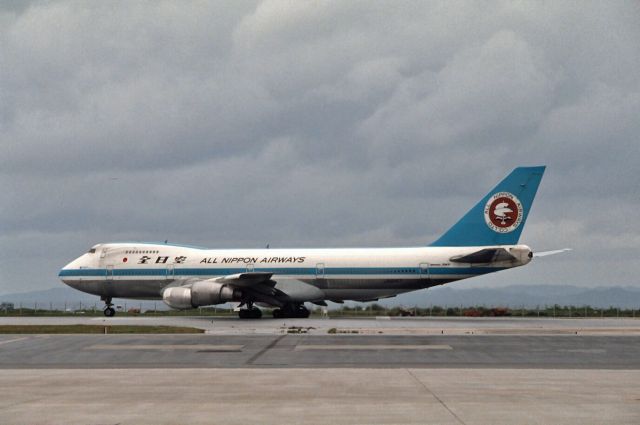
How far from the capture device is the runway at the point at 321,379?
44.6ft

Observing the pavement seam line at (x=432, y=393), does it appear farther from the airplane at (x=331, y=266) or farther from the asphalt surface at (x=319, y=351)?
the airplane at (x=331, y=266)

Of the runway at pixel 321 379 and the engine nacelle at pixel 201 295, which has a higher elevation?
the engine nacelle at pixel 201 295

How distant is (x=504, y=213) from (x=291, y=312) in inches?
556

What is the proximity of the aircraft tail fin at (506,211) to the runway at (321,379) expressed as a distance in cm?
1550

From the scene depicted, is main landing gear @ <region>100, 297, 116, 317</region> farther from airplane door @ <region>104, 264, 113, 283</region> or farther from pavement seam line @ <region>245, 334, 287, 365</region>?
pavement seam line @ <region>245, 334, 287, 365</region>

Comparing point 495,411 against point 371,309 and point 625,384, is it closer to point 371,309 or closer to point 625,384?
point 625,384

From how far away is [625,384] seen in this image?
17.5m

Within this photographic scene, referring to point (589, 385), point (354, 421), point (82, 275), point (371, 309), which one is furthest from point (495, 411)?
point (371, 309)

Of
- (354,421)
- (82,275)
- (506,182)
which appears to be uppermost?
(506,182)

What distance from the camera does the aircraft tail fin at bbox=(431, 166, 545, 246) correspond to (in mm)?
46781

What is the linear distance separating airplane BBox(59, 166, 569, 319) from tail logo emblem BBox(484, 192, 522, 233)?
0.19 ft

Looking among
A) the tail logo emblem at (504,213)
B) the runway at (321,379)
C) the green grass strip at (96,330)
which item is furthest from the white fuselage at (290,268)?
the runway at (321,379)

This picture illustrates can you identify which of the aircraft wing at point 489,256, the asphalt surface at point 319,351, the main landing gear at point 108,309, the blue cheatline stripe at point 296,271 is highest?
the aircraft wing at point 489,256

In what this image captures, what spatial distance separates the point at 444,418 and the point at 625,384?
641 centimetres
